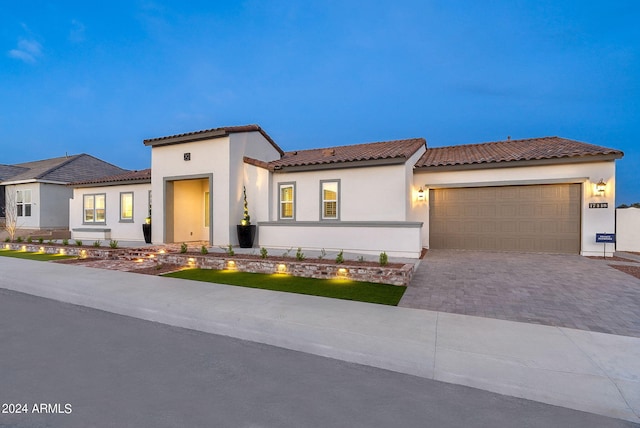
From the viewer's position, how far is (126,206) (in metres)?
17.0

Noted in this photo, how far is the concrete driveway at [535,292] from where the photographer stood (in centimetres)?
502

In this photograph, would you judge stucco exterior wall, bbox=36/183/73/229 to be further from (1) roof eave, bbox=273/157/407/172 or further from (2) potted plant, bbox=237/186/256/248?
(1) roof eave, bbox=273/157/407/172

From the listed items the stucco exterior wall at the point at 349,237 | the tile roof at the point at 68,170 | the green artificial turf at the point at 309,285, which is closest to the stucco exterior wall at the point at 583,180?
the stucco exterior wall at the point at 349,237

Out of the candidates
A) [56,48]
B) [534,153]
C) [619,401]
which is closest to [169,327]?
[619,401]

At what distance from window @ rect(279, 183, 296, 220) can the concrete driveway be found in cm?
610

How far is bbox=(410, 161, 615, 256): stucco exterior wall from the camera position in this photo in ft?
35.6

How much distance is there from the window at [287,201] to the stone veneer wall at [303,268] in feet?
13.7

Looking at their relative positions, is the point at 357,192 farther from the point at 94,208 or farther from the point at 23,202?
the point at 23,202

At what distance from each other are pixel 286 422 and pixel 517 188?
508 inches

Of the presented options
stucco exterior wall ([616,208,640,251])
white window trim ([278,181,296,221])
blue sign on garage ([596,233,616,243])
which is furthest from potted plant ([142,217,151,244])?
stucco exterior wall ([616,208,640,251])

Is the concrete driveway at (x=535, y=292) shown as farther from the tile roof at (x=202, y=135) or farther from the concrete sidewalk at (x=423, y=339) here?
the tile roof at (x=202, y=135)

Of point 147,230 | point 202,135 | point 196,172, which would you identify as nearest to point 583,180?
point 202,135

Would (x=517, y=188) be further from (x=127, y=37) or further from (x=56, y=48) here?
(x=56, y=48)

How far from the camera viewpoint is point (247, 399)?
291 cm
